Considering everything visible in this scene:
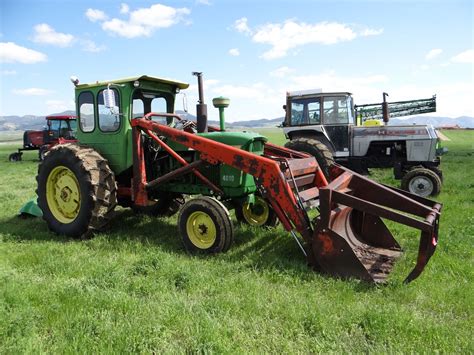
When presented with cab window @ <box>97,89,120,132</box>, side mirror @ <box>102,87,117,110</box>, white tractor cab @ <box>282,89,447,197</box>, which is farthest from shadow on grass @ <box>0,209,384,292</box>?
white tractor cab @ <box>282,89,447,197</box>

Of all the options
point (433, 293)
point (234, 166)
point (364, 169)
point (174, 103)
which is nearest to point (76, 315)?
point (234, 166)

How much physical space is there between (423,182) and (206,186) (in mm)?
5777

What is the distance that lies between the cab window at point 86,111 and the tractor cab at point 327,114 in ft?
19.3

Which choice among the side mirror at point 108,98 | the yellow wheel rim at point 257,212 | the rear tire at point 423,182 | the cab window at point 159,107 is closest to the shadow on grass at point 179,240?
the yellow wheel rim at point 257,212

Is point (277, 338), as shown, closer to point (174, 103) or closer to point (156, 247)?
point (156, 247)

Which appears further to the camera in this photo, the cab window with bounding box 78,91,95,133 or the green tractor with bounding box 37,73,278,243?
the cab window with bounding box 78,91,95,133

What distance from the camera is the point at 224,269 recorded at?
173 inches

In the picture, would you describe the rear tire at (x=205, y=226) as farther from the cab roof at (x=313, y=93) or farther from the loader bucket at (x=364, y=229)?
the cab roof at (x=313, y=93)

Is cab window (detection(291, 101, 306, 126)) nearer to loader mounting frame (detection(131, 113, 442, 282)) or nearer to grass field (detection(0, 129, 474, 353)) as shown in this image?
loader mounting frame (detection(131, 113, 442, 282))

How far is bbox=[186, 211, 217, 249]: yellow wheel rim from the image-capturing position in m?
4.95

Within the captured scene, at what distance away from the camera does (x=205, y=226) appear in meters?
5.01

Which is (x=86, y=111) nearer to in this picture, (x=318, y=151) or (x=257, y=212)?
(x=257, y=212)

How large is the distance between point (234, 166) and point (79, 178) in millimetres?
Answer: 2275

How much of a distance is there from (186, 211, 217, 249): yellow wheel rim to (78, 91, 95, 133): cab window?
2453 mm
